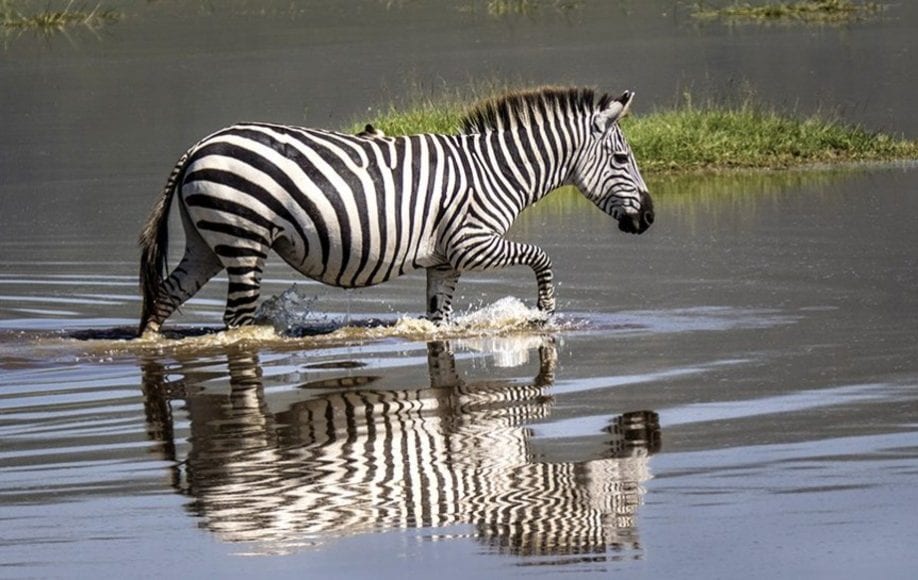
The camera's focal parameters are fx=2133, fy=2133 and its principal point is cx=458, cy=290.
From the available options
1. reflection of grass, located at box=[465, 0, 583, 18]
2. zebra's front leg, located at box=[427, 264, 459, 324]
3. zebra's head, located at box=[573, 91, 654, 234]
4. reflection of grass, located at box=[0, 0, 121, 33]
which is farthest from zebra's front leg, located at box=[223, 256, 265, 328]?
reflection of grass, located at box=[0, 0, 121, 33]

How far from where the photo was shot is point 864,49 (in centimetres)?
3806

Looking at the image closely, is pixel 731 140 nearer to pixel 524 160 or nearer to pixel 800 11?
pixel 524 160

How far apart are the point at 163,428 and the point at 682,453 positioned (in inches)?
106

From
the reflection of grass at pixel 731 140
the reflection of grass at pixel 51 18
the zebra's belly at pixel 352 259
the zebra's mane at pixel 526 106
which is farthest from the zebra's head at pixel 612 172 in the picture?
the reflection of grass at pixel 51 18

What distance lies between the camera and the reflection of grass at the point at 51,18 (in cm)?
5531

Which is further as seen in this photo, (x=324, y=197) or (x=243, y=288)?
(x=324, y=197)

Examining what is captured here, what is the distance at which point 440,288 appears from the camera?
1389cm

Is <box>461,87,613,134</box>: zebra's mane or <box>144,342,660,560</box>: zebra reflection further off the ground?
<box>461,87,613,134</box>: zebra's mane

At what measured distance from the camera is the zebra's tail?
1343 cm

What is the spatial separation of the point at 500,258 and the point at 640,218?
4.45ft

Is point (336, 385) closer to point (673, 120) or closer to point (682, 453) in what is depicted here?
point (682, 453)

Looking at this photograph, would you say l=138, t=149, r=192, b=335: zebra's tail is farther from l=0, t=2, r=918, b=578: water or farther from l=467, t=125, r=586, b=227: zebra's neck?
l=467, t=125, r=586, b=227: zebra's neck

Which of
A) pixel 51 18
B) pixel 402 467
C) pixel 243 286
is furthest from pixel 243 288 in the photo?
pixel 51 18

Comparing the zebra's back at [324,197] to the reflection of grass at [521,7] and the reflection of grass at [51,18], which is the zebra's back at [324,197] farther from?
the reflection of grass at [51,18]
